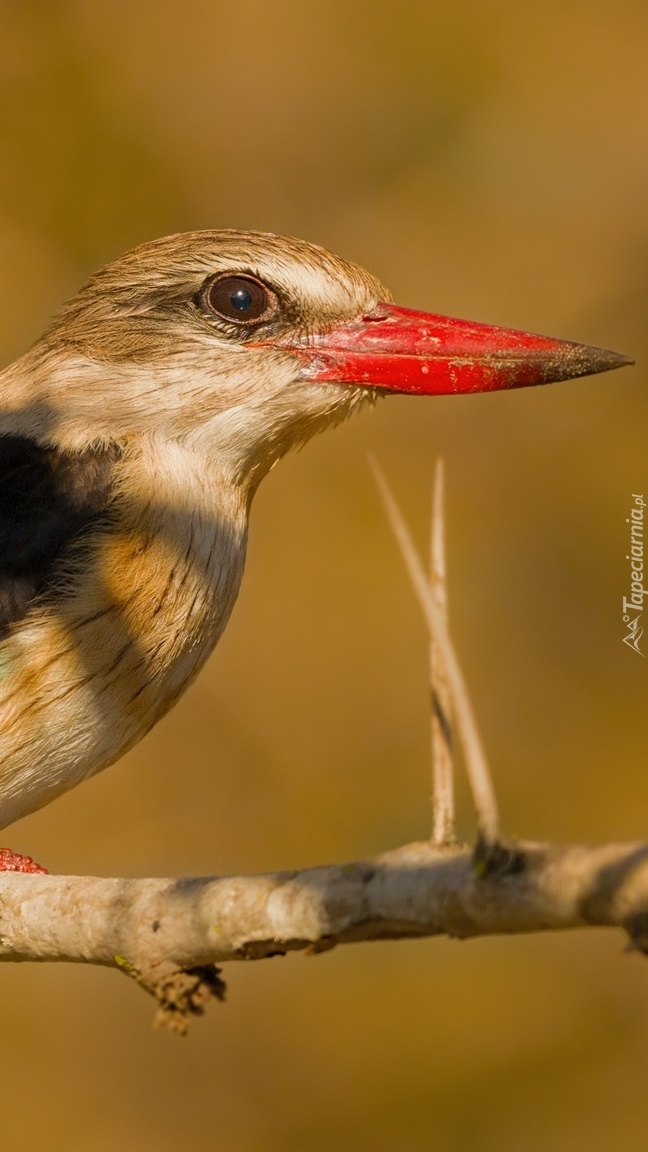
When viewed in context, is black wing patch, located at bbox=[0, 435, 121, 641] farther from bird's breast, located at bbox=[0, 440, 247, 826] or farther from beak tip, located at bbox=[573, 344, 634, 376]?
beak tip, located at bbox=[573, 344, 634, 376]

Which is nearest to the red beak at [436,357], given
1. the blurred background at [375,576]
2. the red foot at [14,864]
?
the red foot at [14,864]

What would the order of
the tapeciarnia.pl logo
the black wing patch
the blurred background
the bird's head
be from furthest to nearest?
the tapeciarnia.pl logo
the blurred background
the bird's head
the black wing patch

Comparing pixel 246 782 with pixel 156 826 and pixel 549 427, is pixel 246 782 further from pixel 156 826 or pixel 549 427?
pixel 549 427

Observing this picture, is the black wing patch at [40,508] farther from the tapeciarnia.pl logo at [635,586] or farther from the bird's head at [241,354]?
the tapeciarnia.pl logo at [635,586]

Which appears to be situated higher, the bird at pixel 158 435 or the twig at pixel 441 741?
the bird at pixel 158 435

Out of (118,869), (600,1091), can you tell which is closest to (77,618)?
(118,869)

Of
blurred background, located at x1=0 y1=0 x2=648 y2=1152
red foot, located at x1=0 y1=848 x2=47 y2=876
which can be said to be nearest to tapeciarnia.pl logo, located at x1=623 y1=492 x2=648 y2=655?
blurred background, located at x1=0 y1=0 x2=648 y2=1152

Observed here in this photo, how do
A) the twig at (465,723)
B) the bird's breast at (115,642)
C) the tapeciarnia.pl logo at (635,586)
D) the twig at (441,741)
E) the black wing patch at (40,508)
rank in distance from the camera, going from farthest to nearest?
the tapeciarnia.pl logo at (635,586)
the black wing patch at (40,508)
the bird's breast at (115,642)
the twig at (441,741)
the twig at (465,723)
